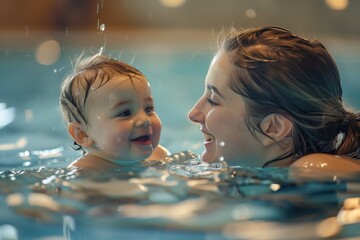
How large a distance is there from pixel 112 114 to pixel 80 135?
190 millimetres

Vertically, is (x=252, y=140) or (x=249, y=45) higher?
(x=249, y=45)

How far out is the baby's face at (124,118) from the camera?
2.18 metres

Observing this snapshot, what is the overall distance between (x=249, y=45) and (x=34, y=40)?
5563mm

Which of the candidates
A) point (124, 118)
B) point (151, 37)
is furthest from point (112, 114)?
point (151, 37)

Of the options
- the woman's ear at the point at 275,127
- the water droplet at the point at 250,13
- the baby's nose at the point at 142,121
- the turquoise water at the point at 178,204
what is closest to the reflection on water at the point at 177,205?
the turquoise water at the point at 178,204

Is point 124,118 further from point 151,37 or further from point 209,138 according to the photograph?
point 151,37

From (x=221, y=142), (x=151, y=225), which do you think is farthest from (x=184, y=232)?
(x=221, y=142)

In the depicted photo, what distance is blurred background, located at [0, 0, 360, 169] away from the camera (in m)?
5.09

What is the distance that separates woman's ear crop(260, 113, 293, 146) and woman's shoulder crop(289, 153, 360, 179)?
0.11m

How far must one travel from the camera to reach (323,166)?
6.21ft

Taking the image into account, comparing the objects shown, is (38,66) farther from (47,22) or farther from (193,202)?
(193,202)

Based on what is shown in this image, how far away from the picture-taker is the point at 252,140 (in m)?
2.09

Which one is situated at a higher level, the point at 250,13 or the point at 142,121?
the point at 250,13

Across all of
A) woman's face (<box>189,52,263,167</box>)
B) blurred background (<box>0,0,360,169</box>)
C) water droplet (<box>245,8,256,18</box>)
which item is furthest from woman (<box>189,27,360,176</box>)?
water droplet (<box>245,8,256,18</box>)
